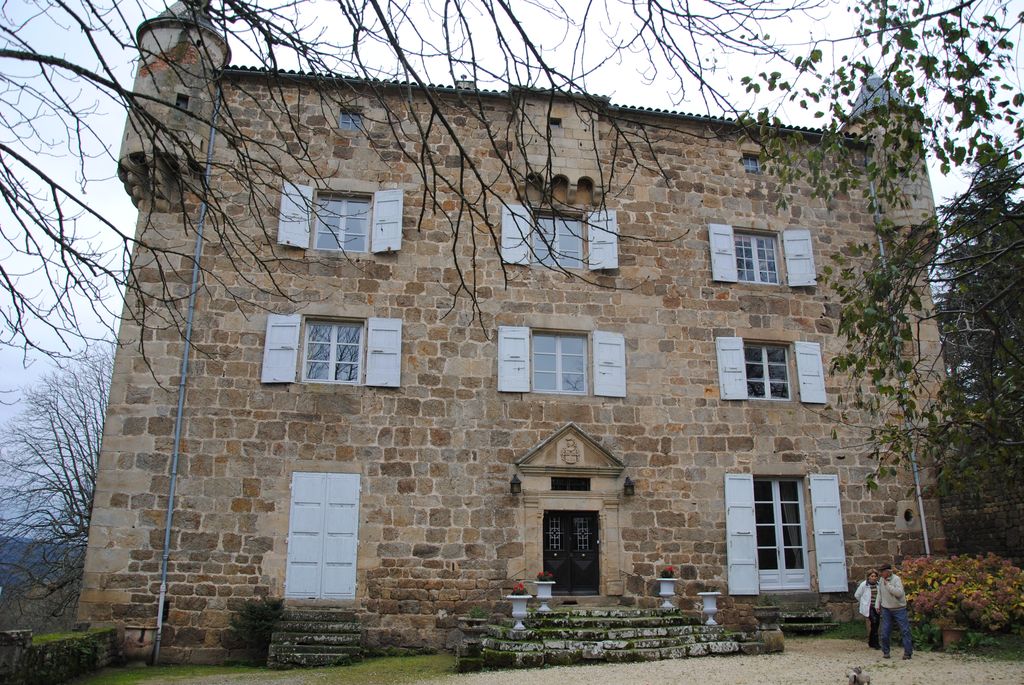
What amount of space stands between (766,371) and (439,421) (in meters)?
5.45

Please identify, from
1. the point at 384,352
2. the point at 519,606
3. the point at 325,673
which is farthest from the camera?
the point at 384,352

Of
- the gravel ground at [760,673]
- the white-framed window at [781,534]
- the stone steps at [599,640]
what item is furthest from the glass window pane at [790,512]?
the gravel ground at [760,673]

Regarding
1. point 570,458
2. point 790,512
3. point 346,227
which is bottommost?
point 790,512

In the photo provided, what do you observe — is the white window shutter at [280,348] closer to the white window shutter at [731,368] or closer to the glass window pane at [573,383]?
the glass window pane at [573,383]

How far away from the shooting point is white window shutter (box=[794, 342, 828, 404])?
1282cm

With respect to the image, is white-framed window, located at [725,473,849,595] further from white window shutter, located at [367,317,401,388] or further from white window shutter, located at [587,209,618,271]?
white window shutter, located at [367,317,401,388]

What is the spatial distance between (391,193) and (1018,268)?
8.69m

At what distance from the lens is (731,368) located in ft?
41.8

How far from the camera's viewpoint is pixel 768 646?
31.6ft

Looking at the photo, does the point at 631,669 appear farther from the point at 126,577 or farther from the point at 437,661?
the point at 126,577

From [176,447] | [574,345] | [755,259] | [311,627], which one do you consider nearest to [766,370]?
[755,259]

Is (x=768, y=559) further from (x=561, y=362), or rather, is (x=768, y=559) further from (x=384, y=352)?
(x=384, y=352)

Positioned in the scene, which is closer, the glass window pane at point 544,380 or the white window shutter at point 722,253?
the glass window pane at point 544,380

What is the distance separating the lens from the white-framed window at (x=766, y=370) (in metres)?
12.7
